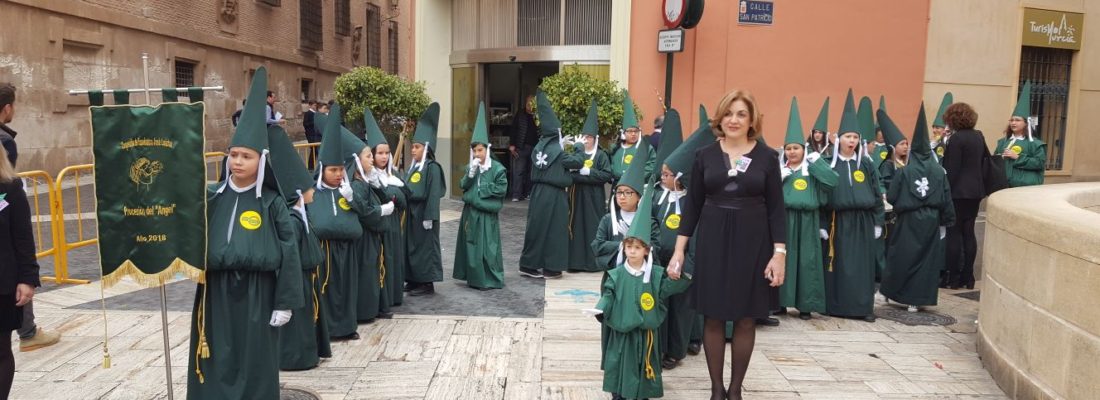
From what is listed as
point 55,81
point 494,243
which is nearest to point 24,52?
point 55,81

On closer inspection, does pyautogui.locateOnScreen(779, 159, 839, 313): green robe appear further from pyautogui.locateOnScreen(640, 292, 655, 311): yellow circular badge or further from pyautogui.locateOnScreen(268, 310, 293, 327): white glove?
pyautogui.locateOnScreen(268, 310, 293, 327): white glove

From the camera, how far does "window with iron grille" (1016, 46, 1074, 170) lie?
49.4ft

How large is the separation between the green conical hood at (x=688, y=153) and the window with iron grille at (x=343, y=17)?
3089 centimetres

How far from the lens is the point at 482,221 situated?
28.1 feet

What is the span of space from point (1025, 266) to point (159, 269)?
503 cm

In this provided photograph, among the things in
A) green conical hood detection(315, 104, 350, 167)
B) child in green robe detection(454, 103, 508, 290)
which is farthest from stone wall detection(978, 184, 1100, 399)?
green conical hood detection(315, 104, 350, 167)

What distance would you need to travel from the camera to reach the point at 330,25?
33781 mm

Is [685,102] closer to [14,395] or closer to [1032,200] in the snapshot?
[1032,200]

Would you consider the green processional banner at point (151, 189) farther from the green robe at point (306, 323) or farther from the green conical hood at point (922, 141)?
the green conical hood at point (922, 141)

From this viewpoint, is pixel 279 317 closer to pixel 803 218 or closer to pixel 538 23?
pixel 803 218

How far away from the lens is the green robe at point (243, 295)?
453 cm

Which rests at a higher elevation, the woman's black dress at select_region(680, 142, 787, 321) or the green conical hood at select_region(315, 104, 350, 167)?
the green conical hood at select_region(315, 104, 350, 167)

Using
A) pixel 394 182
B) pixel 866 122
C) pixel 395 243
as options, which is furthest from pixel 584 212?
pixel 866 122

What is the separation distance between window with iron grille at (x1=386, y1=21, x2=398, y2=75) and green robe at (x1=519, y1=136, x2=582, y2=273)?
32977 mm
